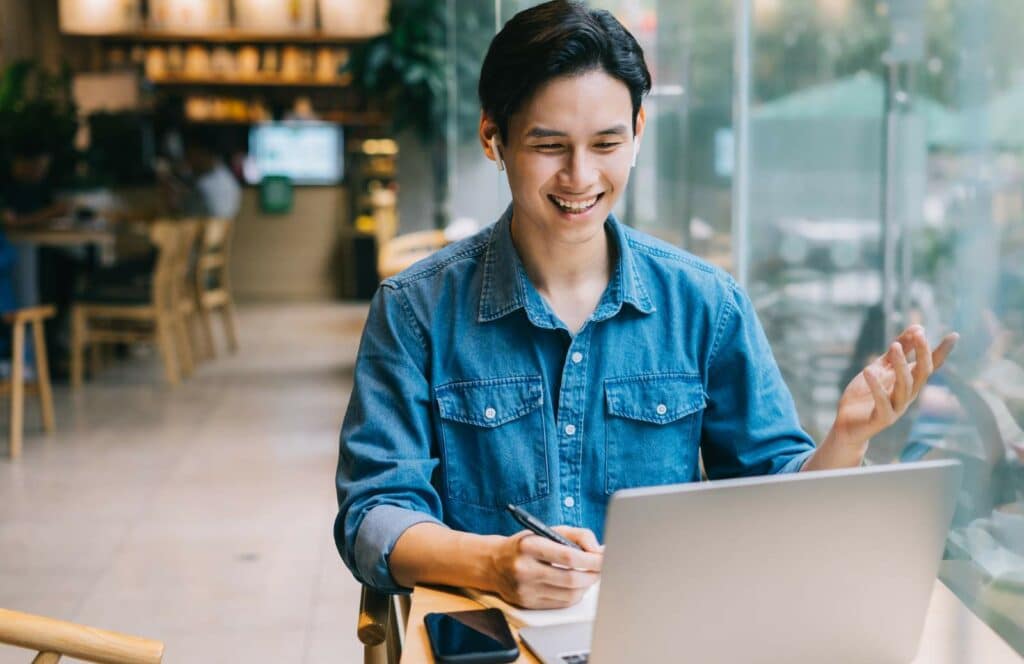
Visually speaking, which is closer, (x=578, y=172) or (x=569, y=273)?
(x=578, y=172)

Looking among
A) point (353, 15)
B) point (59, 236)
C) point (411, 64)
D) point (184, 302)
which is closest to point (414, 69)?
point (411, 64)

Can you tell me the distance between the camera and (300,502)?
4785 mm

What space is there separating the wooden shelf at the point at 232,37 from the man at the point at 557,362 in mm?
10880

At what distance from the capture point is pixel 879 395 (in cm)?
141

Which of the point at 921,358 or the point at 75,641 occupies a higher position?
the point at 921,358

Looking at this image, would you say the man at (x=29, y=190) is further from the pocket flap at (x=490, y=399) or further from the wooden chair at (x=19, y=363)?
the pocket flap at (x=490, y=399)

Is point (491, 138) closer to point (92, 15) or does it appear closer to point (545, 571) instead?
point (545, 571)

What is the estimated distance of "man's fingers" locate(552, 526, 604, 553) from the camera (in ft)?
4.35

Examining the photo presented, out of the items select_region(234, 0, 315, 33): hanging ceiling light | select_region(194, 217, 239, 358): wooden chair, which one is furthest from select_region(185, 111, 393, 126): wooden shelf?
select_region(194, 217, 239, 358): wooden chair

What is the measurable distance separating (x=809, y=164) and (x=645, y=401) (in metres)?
1.20

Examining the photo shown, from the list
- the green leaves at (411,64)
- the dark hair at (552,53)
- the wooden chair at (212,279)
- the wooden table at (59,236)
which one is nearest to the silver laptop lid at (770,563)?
the dark hair at (552,53)

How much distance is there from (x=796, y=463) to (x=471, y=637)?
1.98ft

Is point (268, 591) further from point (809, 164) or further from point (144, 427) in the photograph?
point (144, 427)

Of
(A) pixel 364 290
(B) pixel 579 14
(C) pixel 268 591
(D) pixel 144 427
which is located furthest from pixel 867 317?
(A) pixel 364 290
